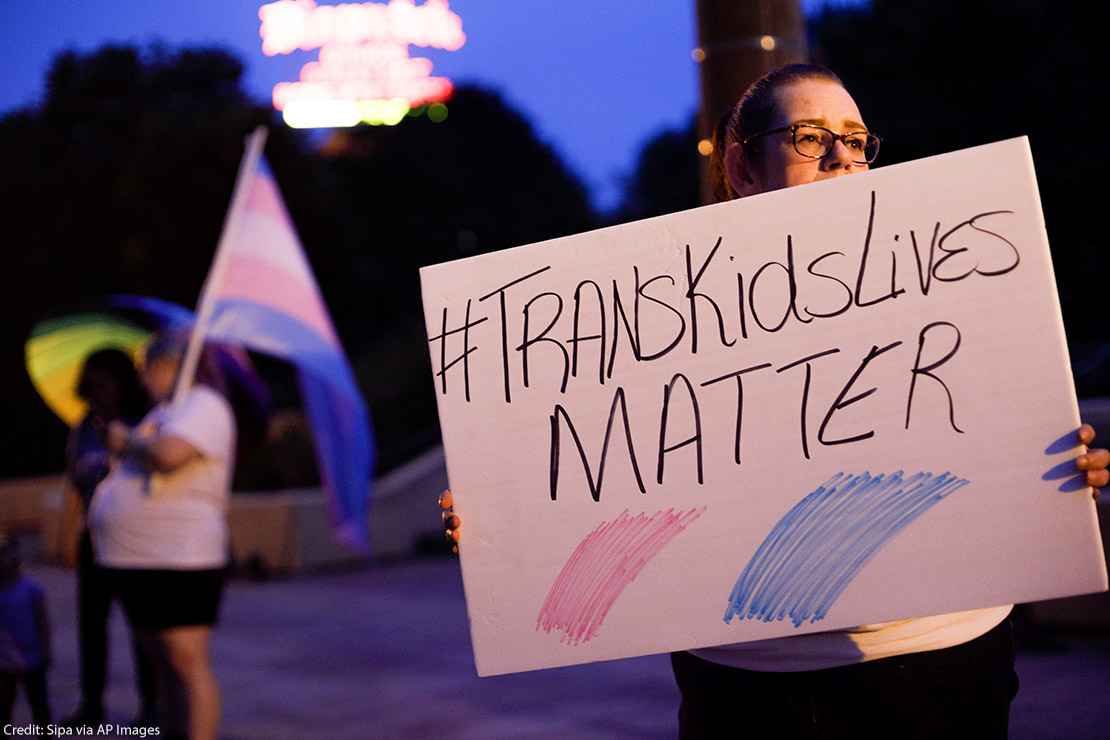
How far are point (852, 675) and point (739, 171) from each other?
91 cm

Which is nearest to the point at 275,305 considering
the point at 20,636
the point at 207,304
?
the point at 207,304

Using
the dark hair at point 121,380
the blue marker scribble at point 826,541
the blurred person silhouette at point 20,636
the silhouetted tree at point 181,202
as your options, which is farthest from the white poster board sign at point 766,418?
the silhouetted tree at point 181,202

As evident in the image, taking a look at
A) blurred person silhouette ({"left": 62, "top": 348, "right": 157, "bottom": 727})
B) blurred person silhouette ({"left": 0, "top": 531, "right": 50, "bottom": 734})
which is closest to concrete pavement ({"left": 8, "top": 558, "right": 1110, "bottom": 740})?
blurred person silhouette ({"left": 62, "top": 348, "right": 157, "bottom": 727})

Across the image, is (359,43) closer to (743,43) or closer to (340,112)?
(340,112)

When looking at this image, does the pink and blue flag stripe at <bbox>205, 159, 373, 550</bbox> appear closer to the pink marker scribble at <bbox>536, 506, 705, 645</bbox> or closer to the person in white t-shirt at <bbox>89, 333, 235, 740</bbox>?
the person in white t-shirt at <bbox>89, 333, 235, 740</bbox>

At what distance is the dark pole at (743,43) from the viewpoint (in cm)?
391

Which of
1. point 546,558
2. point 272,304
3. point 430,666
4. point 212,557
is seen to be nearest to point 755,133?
point 546,558

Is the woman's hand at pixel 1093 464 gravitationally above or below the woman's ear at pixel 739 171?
below

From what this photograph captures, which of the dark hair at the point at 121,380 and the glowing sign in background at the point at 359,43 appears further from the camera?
the glowing sign in background at the point at 359,43

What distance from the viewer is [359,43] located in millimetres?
34594

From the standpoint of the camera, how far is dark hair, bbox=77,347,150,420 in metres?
5.52

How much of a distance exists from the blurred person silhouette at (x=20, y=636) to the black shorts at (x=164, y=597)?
384 mm

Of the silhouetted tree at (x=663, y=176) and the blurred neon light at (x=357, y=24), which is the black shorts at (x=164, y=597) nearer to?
the silhouetted tree at (x=663, y=176)

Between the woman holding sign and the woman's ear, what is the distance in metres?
0.13
